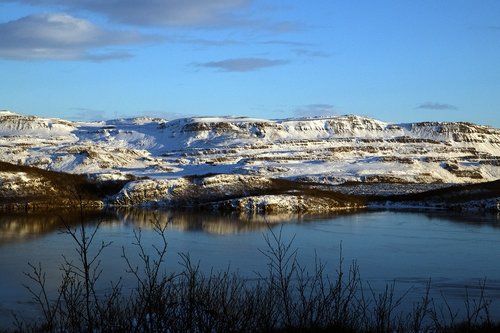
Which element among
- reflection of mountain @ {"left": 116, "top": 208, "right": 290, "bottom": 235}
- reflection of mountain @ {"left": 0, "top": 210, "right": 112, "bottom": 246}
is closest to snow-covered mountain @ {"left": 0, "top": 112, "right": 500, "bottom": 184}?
reflection of mountain @ {"left": 0, "top": 210, "right": 112, "bottom": 246}

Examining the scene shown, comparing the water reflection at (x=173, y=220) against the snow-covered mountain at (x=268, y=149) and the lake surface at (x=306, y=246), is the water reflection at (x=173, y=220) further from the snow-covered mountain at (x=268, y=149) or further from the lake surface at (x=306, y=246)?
the snow-covered mountain at (x=268, y=149)

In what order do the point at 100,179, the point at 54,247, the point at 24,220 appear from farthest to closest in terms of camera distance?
the point at 100,179, the point at 24,220, the point at 54,247

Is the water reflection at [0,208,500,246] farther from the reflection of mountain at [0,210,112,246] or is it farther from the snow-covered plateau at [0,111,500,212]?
the snow-covered plateau at [0,111,500,212]

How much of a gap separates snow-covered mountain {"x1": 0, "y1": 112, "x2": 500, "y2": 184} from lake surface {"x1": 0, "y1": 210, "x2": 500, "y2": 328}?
29211 millimetres

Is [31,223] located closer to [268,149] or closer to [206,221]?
[206,221]

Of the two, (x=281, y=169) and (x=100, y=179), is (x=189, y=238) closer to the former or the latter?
(x=100, y=179)

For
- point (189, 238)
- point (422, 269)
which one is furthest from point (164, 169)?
point (422, 269)

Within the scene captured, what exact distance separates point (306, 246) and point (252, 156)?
79986 mm

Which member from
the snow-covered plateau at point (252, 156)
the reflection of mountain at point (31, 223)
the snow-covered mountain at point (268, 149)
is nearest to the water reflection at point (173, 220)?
the reflection of mountain at point (31, 223)

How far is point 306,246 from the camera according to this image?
1196 inches

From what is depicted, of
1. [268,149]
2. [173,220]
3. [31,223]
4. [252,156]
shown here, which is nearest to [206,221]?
[173,220]

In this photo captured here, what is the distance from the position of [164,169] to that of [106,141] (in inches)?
2061

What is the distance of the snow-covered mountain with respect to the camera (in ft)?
298

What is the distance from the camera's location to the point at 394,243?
108ft
